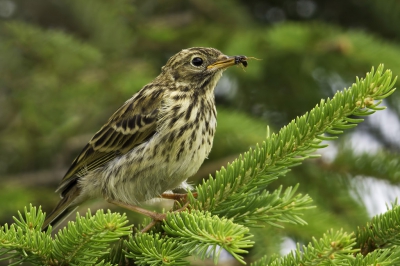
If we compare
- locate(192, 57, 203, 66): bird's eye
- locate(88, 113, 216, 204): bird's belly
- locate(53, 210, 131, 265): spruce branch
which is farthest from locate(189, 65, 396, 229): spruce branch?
locate(192, 57, 203, 66): bird's eye

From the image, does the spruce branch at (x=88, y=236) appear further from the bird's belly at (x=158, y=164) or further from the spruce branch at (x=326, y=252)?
the bird's belly at (x=158, y=164)

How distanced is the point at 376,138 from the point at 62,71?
313cm

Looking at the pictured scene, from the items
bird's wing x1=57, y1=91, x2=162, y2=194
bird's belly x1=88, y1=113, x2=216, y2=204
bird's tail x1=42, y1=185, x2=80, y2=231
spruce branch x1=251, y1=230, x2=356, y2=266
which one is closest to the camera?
spruce branch x1=251, y1=230, x2=356, y2=266

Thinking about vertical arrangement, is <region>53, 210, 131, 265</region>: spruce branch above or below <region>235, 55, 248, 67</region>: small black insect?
below

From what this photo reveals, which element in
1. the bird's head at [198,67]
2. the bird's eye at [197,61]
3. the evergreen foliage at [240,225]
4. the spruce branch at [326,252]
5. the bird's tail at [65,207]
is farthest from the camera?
the bird's eye at [197,61]

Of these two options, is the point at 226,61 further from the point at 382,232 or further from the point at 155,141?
the point at 382,232

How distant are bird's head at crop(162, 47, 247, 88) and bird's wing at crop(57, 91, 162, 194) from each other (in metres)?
0.29

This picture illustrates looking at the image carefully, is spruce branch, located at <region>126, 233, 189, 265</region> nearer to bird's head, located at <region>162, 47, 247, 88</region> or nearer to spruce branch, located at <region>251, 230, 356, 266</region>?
spruce branch, located at <region>251, 230, 356, 266</region>

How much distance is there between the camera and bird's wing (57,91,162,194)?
4414mm

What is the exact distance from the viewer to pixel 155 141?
13.9 ft

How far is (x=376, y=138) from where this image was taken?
5.78 metres

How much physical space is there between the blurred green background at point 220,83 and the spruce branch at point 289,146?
1749 millimetres

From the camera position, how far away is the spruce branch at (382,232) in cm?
268

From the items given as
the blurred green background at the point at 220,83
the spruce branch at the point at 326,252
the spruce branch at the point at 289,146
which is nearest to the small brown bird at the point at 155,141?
the blurred green background at the point at 220,83
